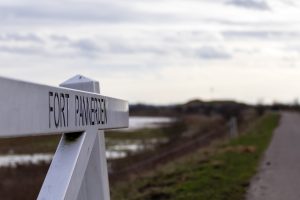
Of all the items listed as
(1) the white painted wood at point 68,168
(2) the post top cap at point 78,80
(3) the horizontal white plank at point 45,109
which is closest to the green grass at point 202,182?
(2) the post top cap at point 78,80

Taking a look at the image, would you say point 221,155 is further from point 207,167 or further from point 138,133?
point 138,133

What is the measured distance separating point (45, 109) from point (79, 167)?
711 mm

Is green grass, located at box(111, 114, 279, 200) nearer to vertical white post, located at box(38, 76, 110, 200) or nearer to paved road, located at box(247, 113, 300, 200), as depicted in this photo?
paved road, located at box(247, 113, 300, 200)

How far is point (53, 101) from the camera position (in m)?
3.44

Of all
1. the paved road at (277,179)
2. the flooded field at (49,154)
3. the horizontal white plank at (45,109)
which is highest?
the horizontal white plank at (45,109)

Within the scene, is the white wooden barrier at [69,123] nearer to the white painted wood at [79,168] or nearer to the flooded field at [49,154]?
the white painted wood at [79,168]

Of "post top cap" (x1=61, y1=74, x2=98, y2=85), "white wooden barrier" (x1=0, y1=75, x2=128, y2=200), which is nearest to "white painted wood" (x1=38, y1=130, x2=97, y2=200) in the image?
"white wooden barrier" (x1=0, y1=75, x2=128, y2=200)

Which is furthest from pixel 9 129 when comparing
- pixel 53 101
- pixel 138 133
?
pixel 138 133

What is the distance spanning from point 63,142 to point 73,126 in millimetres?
169

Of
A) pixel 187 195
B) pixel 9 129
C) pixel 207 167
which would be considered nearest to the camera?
pixel 9 129

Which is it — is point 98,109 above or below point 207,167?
above

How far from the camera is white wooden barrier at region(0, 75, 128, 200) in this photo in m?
2.94

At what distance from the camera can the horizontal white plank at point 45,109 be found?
2.87m

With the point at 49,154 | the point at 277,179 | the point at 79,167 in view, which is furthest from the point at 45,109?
the point at 49,154
